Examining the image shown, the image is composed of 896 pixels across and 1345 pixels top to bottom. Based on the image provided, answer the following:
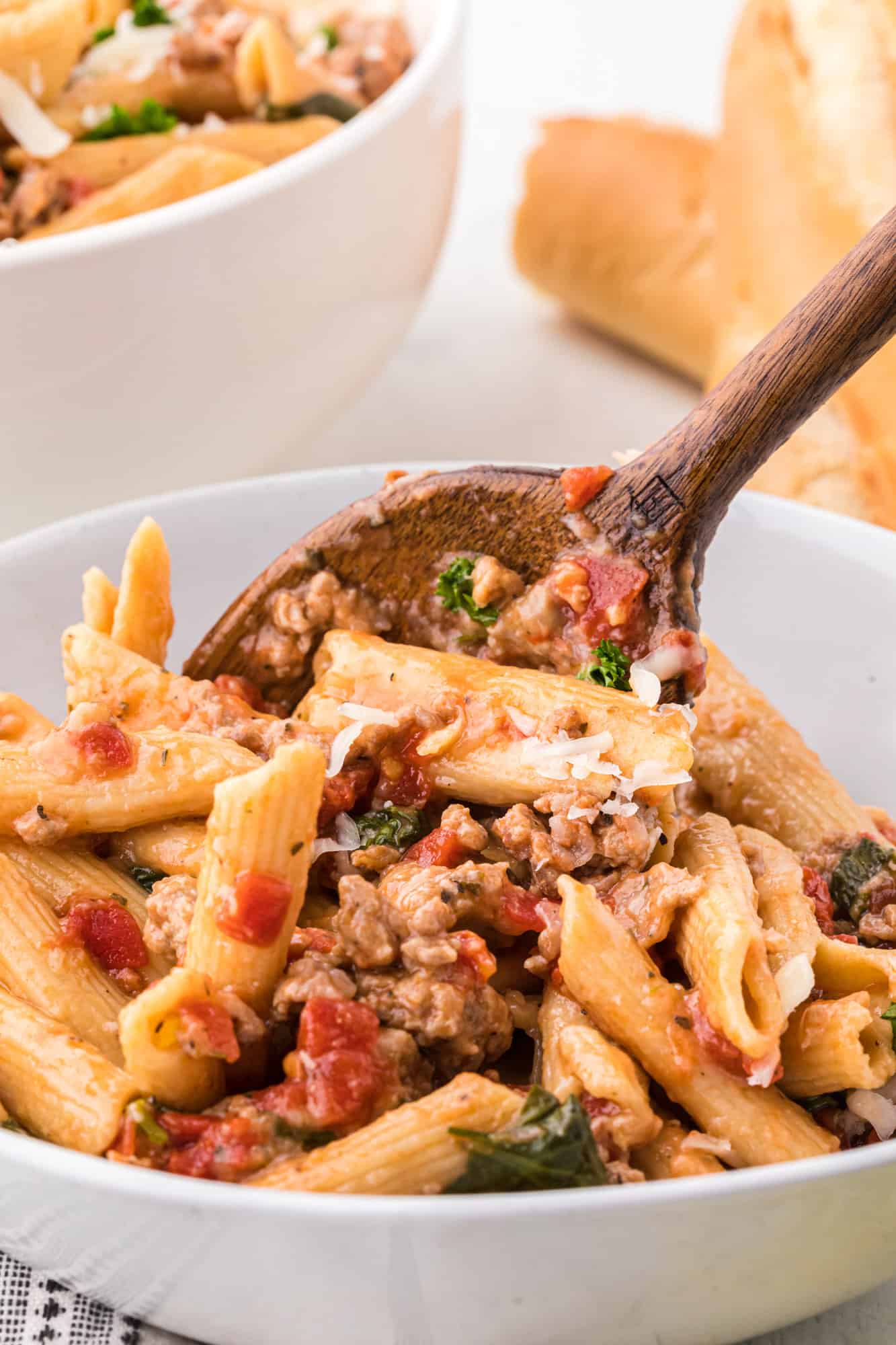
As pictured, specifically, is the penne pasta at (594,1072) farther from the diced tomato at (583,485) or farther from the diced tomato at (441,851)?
the diced tomato at (583,485)

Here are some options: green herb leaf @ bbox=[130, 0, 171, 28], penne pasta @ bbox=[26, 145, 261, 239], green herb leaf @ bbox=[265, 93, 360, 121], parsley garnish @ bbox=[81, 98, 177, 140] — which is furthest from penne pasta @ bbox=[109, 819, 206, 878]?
green herb leaf @ bbox=[130, 0, 171, 28]

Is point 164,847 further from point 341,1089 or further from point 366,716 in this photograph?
point 341,1089

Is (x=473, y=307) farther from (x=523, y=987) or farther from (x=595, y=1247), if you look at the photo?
(x=595, y=1247)

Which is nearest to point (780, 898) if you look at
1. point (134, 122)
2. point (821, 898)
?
point (821, 898)

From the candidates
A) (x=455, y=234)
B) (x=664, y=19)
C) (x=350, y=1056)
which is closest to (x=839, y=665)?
(x=350, y=1056)

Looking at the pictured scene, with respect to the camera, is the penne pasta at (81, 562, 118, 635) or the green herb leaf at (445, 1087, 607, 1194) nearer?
the green herb leaf at (445, 1087, 607, 1194)

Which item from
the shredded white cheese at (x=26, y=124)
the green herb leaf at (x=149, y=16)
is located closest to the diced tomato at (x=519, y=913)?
the shredded white cheese at (x=26, y=124)

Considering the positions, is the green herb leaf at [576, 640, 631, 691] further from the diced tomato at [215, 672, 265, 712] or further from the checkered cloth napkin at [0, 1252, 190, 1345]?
the checkered cloth napkin at [0, 1252, 190, 1345]
